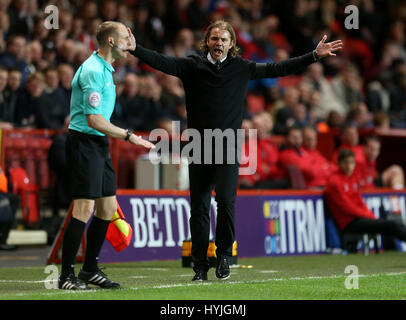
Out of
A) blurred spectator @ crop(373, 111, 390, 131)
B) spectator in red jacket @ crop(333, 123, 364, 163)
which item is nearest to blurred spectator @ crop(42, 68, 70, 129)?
spectator in red jacket @ crop(333, 123, 364, 163)

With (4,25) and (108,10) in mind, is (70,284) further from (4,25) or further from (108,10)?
(108,10)

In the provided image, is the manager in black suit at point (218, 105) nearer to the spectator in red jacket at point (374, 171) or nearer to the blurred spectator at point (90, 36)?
the spectator in red jacket at point (374, 171)

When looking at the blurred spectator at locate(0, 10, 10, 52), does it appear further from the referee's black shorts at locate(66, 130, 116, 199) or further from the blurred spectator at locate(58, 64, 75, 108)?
the referee's black shorts at locate(66, 130, 116, 199)

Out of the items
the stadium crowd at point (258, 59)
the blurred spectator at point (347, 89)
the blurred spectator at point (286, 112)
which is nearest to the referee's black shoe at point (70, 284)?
the stadium crowd at point (258, 59)

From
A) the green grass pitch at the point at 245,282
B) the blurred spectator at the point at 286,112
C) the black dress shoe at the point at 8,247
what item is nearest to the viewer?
the green grass pitch at the point at 245,282

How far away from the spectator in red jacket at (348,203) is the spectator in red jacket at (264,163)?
1680 millimetres

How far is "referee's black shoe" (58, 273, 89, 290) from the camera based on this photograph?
287 inches

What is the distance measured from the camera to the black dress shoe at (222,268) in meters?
8.43

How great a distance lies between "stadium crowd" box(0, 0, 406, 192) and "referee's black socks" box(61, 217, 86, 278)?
19.7 feet

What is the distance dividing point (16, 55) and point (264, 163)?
4.35 m

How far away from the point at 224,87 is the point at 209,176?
0.82 m

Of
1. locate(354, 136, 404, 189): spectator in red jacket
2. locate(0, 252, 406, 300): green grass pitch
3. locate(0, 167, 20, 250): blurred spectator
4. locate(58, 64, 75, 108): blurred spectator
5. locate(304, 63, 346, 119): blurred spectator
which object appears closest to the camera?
locate(0, 252, 406, 300): green grass pitch

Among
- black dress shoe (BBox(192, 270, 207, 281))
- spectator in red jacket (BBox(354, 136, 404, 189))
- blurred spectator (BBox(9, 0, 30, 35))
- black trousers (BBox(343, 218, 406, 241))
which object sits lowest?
black dress shoe (BBox(192, 270, 207, 281))

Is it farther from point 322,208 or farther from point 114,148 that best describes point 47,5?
point 322,208
